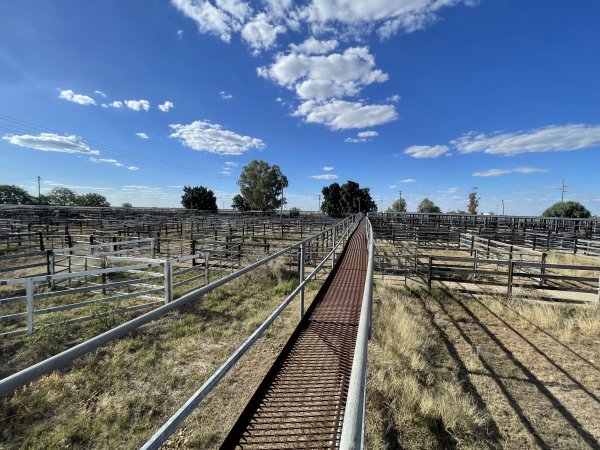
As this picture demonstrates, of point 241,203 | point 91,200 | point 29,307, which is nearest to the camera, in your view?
point 29,307

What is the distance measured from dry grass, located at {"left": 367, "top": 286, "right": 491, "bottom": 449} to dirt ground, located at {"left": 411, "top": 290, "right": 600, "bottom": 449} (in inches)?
11.5

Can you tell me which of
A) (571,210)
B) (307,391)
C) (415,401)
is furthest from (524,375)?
(571,210)

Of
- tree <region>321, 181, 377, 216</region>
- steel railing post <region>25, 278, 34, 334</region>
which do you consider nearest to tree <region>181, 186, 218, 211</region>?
tree <region>321, 181, 377, 216</region>

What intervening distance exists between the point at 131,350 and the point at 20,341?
2.31 m

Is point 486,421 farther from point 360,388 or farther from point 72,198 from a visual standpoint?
point 72,198

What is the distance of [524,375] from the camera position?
5.39m

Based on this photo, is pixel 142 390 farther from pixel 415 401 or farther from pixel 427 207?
pixel 427 207

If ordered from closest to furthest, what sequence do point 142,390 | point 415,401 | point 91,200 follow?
point 415,401, point 142,390, point 91,200

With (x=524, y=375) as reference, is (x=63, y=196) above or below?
above

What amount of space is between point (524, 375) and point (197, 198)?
81.5 m

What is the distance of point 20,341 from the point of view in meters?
5.61

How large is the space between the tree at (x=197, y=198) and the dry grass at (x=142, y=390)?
77118mm

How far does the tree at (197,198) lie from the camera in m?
79.7

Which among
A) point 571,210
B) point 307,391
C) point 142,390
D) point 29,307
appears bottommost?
point 142,390
